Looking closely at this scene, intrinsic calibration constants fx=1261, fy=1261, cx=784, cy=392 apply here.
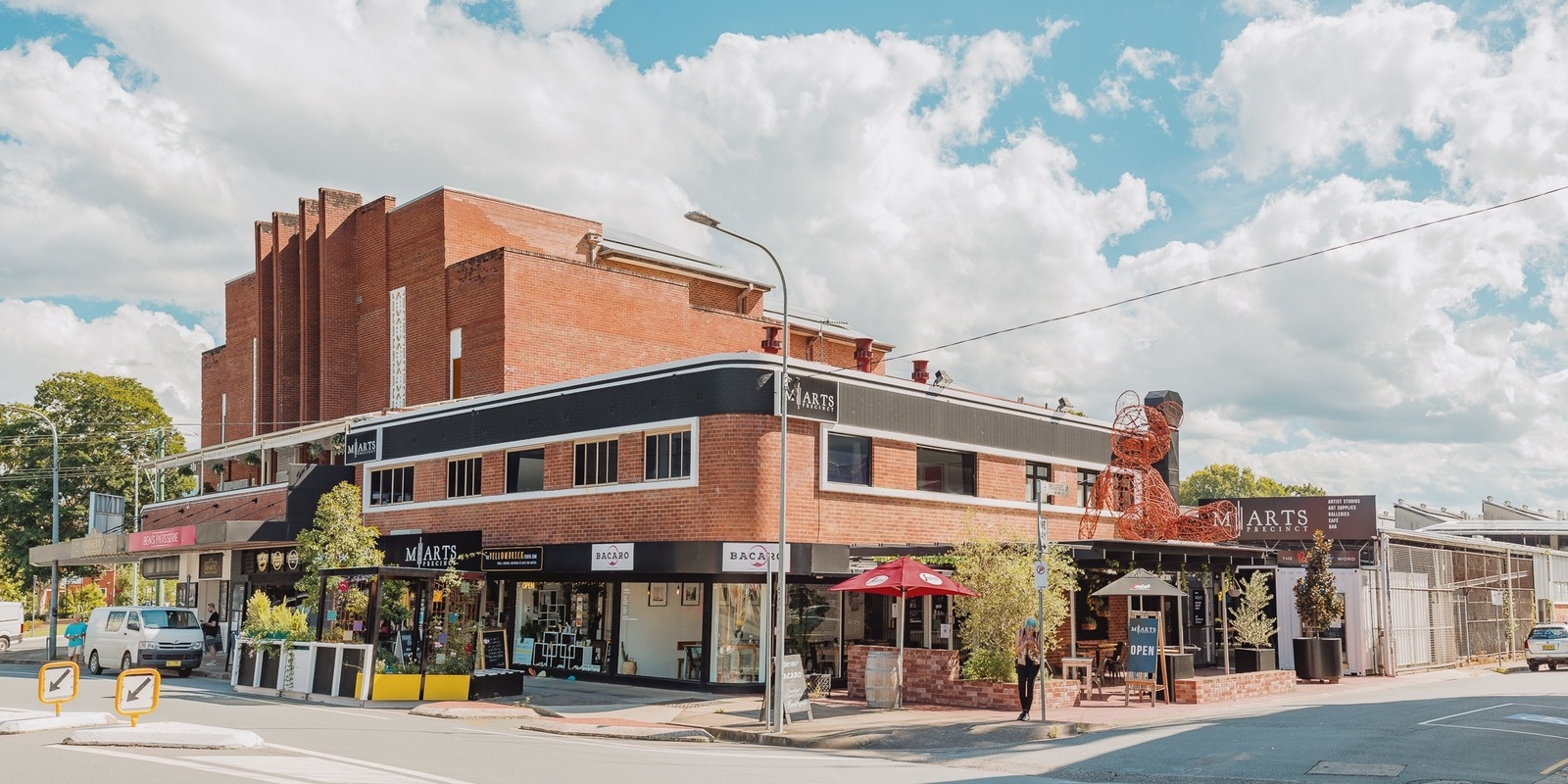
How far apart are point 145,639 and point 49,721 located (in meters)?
15.3

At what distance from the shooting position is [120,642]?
108 feet

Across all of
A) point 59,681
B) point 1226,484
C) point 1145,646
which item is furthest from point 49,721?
point 1226,484

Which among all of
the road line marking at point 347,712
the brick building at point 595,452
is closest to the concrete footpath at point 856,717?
the brick building at point 595,452

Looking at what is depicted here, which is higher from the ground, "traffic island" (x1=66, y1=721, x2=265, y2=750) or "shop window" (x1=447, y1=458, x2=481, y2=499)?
"shop window" (x1=447, y1=458, x2=481, y2=499)

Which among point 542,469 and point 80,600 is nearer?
point 542,469

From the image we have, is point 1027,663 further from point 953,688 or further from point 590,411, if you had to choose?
point 590,411

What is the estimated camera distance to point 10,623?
53000 mm

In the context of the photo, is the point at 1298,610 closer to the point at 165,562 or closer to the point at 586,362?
the point at 586,362

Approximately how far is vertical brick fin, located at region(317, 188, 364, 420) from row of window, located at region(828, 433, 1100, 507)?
79.1ft

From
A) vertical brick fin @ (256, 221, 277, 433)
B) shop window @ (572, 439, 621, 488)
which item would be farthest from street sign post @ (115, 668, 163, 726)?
vertical brick fin @ (256, 221, 277, 433)

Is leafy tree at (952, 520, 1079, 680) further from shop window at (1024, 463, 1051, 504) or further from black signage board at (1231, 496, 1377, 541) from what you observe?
black signage board at (1231, 496, 1377, 541)

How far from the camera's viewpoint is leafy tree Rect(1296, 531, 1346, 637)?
3052 centimetres

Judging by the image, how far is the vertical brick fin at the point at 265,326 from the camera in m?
51.1

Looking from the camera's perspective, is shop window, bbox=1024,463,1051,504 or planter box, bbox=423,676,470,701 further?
shop window, bbox=1024,463,1051,504
